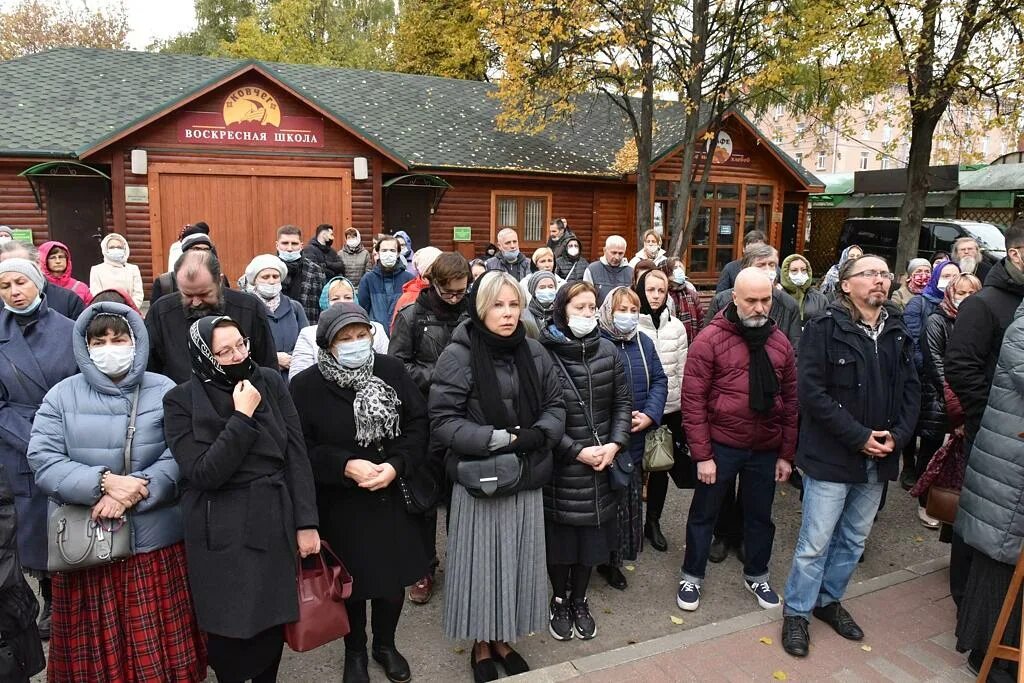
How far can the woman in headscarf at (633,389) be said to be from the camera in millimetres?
4602

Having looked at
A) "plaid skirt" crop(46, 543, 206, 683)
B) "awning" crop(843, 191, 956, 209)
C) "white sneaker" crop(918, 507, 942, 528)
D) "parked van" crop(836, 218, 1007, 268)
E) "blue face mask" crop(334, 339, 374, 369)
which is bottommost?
"white sneaker" crop(918, 507, 942, 528)

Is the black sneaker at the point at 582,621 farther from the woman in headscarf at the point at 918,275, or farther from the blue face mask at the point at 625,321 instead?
the woman in headscarf at the point at 918,275

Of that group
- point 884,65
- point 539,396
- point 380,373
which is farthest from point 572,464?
point 884,65

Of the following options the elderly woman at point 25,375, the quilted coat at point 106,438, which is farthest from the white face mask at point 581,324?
the elderly woman at point 25,375

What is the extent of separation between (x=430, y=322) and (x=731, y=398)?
192cm

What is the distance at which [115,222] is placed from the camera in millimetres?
13742

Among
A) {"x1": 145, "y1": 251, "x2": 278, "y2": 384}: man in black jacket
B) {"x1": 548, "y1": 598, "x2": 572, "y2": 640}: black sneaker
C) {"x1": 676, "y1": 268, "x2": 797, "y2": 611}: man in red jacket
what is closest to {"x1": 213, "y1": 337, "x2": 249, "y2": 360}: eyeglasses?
{"x1": 145, "y1": 251, "x2": 278, "y2": 384}: man in black jacket

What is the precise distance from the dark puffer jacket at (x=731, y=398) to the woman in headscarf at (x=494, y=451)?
1105 millimetres

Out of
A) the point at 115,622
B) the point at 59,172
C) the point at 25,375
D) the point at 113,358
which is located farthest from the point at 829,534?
the point at 59,172

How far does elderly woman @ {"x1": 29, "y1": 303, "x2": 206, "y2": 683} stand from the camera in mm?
3143

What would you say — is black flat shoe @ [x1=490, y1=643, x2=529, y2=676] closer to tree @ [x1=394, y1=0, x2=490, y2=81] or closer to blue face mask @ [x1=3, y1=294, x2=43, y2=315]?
blue face mask @ [x1=3, y1=294, x2=43, y2=315]

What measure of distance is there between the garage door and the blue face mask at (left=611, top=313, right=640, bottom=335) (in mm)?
11669

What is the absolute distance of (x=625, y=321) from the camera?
4574mm

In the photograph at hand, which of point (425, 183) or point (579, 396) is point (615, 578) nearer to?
point (579, 396)
